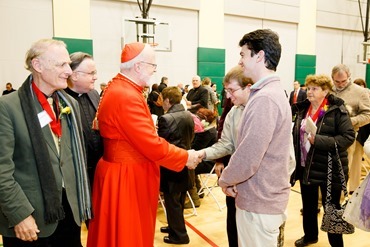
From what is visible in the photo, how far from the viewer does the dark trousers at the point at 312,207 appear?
2721 millimetres

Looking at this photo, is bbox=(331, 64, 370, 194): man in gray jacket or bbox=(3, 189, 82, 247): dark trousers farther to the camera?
bbox=(331, 64, 370, 194): man in gray jacket

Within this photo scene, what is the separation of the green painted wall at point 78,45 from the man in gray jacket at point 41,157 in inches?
274

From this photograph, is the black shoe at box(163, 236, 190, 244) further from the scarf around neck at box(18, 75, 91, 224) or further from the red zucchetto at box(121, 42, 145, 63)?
the red zucchetto at box(121, 42, 145, 63)

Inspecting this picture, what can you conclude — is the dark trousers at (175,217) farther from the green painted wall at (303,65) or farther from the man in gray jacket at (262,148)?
the green painted wall at (303,65)

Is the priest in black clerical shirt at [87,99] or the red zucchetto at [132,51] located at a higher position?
the red zucchetto at [132,51]

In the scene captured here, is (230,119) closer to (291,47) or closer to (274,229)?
(274,229)

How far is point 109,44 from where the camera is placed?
9.16 m

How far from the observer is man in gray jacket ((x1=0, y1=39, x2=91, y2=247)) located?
1563 mm

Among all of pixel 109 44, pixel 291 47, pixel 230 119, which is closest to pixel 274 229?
pixel 230 119


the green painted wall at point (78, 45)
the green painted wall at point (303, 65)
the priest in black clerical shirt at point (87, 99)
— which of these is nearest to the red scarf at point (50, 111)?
the priest in black clerical shirt at point (87, 99)

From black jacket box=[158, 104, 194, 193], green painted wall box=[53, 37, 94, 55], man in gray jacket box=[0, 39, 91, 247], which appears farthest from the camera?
green painted wall box=[53, 37, 94, 55]

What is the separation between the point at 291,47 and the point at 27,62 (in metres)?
11.9

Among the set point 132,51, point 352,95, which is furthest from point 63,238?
point 352,95

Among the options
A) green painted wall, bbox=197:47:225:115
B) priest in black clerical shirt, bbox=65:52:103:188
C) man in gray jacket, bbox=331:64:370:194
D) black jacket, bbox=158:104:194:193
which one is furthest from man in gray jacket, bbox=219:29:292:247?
green painted wall, bbox=197:47:225:115
